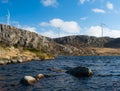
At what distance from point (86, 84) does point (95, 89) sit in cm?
539

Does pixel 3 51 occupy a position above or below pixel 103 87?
above

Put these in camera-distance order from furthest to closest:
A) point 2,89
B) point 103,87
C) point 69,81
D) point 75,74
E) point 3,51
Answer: point 3,51
point 75,74
point 69,81
point 103,87
point 2,89

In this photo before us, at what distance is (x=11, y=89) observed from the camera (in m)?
42.7

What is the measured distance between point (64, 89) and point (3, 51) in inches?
3693

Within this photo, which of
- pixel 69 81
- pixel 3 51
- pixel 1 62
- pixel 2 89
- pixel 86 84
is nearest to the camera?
pixel 2 89

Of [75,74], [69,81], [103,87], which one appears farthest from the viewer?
[75,74]

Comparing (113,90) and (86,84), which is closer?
(113,90)

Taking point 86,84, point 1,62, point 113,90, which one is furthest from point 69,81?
point 1,62

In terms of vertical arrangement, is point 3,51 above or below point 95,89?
above

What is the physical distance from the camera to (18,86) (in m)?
45.0

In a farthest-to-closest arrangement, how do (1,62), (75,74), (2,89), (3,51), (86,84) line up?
1. (3,51)
2. (1,62)
3. (75,74)
4. (86,84)
5. (2,89)

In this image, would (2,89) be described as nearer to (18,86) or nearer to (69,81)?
(18,86)

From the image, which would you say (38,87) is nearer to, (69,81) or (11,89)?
(11,89)

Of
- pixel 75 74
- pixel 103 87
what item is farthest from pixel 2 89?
pixel 75 74
